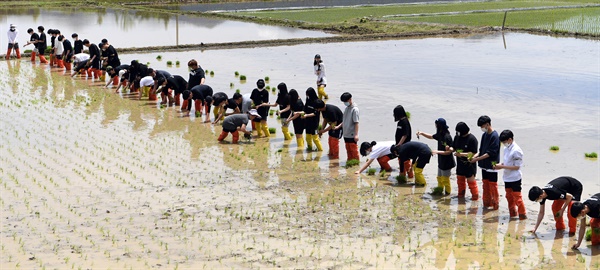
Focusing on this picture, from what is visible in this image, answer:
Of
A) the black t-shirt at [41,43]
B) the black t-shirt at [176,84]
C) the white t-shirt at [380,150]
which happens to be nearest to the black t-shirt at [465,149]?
the white t-shirt at [380,150]

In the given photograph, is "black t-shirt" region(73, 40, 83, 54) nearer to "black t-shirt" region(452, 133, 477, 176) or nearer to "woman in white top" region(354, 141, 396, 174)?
"woman in white top" region(354, 141, 396, 174)

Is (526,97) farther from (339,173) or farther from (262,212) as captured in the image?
(262,212)

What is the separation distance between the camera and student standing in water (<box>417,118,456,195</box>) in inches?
521

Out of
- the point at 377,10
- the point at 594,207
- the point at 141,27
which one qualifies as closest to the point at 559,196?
the point at 594,207

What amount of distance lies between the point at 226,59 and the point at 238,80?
5.76m

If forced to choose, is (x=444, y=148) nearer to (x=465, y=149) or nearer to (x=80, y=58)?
(x=465, y=149)

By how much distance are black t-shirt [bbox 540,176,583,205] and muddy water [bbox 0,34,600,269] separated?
59 cm

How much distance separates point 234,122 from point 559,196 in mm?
7727

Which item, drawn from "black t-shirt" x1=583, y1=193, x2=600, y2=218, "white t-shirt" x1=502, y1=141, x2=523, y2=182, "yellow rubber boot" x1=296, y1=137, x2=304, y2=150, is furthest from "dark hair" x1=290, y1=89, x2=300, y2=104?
"black t-shirt" x1=583, y1=193, x2=600, y2=218

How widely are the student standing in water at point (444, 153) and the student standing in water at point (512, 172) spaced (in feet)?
3.68

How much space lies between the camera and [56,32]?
27.8 metres

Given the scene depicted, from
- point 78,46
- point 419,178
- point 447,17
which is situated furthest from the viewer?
point 447,17

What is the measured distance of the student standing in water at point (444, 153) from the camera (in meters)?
13.2

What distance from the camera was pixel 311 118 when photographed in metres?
16.4
